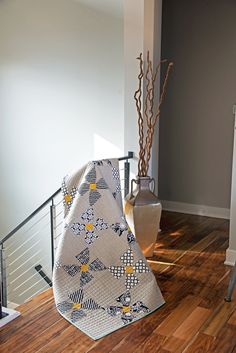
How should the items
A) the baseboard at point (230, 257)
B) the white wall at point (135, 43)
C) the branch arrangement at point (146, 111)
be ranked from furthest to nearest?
the white wall at point (135, 43) → the branch arrangement at point (146, 111) → the baseboard at point (230, 257)

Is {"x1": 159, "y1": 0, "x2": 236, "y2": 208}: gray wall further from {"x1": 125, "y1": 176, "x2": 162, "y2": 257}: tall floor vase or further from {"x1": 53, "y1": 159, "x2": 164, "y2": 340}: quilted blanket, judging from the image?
{"x1": 53, "y1": 159, "x2": 164, "y2": 340}: quilted blanket

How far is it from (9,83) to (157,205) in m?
2.58

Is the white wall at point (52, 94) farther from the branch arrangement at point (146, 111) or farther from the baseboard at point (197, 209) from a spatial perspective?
the baseboard at point (197, 209)

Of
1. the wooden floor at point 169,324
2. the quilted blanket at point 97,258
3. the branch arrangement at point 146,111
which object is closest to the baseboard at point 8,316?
the wooden floor at point 169,324

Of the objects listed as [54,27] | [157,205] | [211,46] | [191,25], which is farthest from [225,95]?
[54,27]

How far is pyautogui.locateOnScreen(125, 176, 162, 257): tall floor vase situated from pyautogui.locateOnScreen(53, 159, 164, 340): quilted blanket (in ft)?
1.59

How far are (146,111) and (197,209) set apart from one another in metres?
1.44

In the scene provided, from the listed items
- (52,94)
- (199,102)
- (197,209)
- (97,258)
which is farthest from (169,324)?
(52,94)

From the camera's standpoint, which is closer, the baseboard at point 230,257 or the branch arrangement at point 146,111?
the baseboard at point 230,257

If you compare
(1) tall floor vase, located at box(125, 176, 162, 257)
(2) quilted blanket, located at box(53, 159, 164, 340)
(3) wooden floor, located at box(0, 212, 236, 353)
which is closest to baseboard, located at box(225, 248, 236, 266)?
(3) wooden floor, located at box(0, 212, 236, 353)

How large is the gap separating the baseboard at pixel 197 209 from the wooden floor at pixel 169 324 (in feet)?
3.87

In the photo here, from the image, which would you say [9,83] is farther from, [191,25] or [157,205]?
[157,205]

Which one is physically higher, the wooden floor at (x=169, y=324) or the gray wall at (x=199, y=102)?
the gray wall at (x=199, y=102)

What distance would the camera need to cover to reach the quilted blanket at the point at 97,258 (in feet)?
9.30
